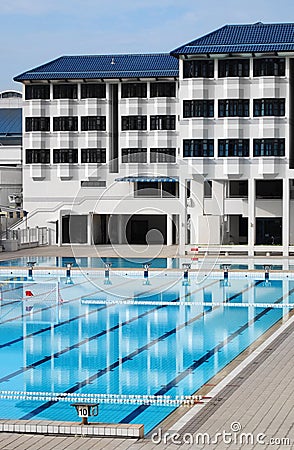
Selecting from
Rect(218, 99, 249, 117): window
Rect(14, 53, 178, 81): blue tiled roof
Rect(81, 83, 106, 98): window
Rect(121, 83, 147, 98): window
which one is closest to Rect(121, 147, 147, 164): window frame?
Rect(121, 83, 147, 98): window

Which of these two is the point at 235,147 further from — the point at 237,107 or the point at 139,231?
the point at 139,231

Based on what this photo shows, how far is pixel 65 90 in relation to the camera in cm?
3844

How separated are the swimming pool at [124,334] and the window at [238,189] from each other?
1090cm

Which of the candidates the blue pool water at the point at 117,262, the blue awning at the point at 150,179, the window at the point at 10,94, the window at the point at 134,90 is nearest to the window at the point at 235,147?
the blue pool water at the point at 117,262

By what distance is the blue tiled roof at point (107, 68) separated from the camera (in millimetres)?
37812

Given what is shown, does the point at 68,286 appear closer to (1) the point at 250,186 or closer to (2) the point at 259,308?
(2) the point at 259,308

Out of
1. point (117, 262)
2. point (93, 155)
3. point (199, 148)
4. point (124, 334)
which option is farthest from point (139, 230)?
point (124, 334)

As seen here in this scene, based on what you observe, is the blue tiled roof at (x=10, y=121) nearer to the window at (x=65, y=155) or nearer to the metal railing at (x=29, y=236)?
the window at (x=65, y=155)

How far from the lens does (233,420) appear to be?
813 centimetres

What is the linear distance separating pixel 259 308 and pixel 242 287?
413cm

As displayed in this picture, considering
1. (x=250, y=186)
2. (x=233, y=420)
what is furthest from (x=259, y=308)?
(x=250, y=186)

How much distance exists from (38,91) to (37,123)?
1.47 m

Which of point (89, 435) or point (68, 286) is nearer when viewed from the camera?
point (89, 435)

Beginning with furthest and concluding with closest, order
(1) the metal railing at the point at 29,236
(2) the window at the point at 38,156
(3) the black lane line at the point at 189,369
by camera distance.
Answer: (2) the window at the point at 38,156 < (1) the metal railing at the point at 29,236 < (3) the black lane line at the point at 189,369
